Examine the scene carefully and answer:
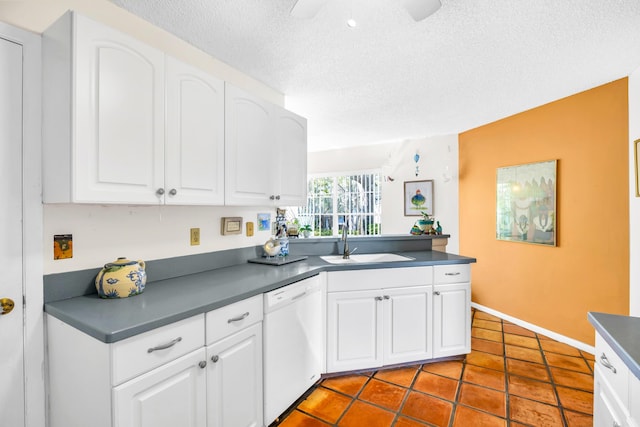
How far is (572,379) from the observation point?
7.24 feet

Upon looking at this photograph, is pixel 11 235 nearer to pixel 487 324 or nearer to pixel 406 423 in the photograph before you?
pixel 406 423

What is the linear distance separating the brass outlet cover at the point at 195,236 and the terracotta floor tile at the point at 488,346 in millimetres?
2532

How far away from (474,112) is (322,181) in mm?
2745

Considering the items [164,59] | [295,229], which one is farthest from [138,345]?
[295,229]

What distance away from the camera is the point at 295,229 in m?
2.79

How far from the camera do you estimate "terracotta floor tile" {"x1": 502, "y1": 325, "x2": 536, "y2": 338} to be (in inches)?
120

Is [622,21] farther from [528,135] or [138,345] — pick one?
[138,345]

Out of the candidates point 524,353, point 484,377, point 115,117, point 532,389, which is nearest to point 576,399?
point 532,389

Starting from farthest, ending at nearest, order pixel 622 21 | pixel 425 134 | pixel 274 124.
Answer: pixel 425 134, pixel 274 124, pixel 622 21

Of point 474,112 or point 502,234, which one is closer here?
point 474,112

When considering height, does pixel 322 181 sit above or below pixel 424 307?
above

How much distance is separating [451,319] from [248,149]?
2019 millimetres

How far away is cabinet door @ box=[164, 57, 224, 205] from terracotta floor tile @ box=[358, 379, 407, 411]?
1595mm

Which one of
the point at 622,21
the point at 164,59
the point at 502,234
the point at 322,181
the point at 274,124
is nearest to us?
the point at 164,59
